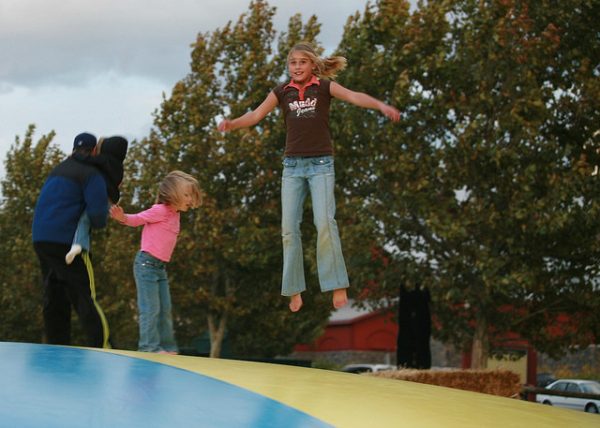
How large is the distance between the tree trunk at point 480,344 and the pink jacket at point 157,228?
1681 cm

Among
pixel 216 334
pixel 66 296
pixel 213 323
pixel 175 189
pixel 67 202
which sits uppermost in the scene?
pixel 175 189

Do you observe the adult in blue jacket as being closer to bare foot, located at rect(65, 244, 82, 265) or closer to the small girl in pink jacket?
bare foot, located at rect(65, 244, 82, 265)

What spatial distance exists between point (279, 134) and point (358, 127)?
16.3 feet

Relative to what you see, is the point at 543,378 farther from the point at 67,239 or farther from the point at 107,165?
the point at 67,239

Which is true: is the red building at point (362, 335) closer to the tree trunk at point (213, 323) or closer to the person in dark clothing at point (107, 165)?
the tree trunk at point (213, 323)

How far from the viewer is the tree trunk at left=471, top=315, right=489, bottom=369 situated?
2272 centimetres

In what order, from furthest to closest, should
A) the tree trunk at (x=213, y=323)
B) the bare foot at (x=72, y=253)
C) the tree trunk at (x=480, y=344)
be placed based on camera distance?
1. the tree trunk at (x=213, y=323)
2. the tree trunk at (x=480, y=344)
3. the bare foot at (x=72, y=253)

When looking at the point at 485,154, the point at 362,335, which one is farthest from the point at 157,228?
the point at 362,335

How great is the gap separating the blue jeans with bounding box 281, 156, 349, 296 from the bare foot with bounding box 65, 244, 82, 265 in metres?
1.49

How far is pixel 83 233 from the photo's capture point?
664cm

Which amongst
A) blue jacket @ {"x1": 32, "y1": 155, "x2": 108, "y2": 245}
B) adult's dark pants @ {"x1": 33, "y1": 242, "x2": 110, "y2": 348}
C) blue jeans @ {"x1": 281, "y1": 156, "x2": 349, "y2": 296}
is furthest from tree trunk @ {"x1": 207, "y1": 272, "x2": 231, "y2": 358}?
blue jeans @ {"x1": 281, "y1": 156, "x2": 349, "y2": 296}

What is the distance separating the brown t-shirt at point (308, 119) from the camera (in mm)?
6449

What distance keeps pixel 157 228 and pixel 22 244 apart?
86.6 feet

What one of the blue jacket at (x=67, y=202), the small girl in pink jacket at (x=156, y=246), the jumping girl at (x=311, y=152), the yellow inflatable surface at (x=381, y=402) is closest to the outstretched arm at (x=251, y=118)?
the jumping girl at (x=311, y=152)
